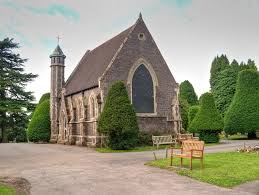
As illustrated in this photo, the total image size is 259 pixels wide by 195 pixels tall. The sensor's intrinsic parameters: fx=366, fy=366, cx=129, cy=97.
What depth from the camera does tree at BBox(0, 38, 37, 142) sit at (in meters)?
50.5

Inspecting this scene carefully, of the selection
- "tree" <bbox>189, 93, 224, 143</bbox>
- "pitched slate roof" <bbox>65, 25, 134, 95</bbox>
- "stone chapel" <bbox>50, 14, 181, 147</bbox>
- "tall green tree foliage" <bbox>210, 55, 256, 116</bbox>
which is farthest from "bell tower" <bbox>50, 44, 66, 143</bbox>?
"tall green tree foliage" <bbox>210, 55, 256, 116</bbox>

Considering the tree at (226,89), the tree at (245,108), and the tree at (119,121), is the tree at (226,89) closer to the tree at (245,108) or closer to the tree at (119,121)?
the tree at (245,108)

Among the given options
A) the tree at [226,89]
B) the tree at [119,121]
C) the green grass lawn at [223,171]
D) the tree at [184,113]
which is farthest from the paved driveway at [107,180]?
the tree at [226,89]

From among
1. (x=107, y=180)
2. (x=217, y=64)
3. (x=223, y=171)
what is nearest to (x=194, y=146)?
(x=223, y=171)

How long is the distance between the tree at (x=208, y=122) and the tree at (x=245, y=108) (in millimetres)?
6845

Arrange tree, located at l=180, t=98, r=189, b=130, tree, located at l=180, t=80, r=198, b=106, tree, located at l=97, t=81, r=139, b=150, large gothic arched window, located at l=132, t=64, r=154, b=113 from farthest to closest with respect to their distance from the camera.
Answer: tree, located at l=180, t=80, r=198, b=106
tree, located at l=180, t=98, r=189, b=130
large gothic arched window, located at l=132, t=64, r=154, b=113
tree, located at l=97, t=81, r=139, b=150

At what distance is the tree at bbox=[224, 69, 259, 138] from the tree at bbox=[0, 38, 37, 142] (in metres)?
28.5

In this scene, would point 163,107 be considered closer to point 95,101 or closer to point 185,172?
point 95,101

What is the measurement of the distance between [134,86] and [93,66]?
666cm

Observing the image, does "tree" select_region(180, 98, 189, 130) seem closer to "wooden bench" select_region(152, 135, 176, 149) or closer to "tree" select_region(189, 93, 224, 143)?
"tree" select_region(189, 93, 224, 143)

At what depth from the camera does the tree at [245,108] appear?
38.4 meters

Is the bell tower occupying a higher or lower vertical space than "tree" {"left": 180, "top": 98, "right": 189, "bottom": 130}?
higher

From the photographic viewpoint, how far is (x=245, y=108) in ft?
128

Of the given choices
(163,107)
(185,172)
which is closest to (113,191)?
(185,172)
